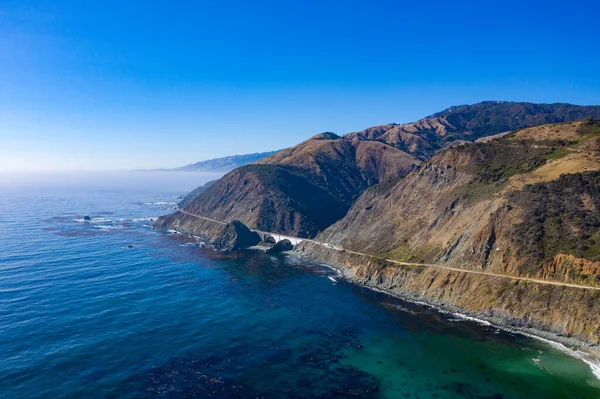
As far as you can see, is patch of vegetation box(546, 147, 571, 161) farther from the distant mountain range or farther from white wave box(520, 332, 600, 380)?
white wave box(520, 332, 600, 380)

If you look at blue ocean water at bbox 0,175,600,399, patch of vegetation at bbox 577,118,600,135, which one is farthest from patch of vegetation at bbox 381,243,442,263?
patch of vegetation at bbox 577,118,600,135

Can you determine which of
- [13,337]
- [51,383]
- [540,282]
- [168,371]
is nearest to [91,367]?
[51,383]

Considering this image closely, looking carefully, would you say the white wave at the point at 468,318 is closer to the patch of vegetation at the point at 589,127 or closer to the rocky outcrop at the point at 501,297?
the rocky outcrop at the point at 501,297

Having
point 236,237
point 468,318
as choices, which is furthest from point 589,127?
point 236,237

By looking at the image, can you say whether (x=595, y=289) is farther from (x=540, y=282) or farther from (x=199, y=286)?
(x=199, y=286)

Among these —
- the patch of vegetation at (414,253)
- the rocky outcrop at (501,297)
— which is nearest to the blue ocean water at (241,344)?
the rocky outcrop at (501,297)

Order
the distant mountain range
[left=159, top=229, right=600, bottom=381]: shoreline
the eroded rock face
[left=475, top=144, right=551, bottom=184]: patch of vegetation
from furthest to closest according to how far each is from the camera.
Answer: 1. the eroded rock face
2. [left=475, top=144, right=551, bottom=184]: patch of vegetation
3. the distant mountain range
4. [left=159, top=229, right=600, bottom=381]: shoreline
